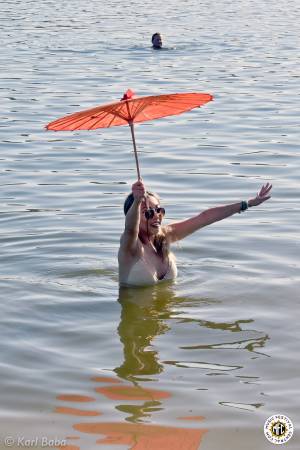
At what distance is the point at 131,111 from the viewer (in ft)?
30.7

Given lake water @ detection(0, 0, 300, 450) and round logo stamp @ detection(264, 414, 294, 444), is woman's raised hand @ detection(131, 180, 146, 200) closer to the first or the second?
lake water @ detection(0, 0, 300, 450)

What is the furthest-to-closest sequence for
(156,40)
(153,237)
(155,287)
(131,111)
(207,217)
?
(156,40) → (155,287) → (153,237) → (207,217) → (131,111)

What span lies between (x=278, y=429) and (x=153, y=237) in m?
3.34

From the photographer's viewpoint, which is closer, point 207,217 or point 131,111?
point 131,111

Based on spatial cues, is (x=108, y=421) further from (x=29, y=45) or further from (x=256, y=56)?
(x=29, y=45)

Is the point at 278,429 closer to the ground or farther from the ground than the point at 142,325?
farther from the ground

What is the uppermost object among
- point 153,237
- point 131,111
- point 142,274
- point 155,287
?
point 131,111

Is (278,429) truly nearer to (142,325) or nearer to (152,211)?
(142,325)

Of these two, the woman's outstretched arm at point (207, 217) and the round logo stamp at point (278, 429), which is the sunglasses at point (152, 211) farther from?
the round logo stamp at point (278, 429)

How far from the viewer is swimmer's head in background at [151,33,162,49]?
26.2 m

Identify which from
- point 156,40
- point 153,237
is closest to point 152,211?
point 153,237

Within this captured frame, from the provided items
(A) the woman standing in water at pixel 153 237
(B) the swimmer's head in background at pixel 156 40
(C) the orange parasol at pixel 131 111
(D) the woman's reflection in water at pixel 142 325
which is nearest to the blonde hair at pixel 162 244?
(A) the woman standing in water at pixel 153 237

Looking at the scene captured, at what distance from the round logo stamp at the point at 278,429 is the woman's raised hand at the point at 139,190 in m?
2.46

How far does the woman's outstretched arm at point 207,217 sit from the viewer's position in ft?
30.6
